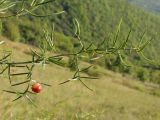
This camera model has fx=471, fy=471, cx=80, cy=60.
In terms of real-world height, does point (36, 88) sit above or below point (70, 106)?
above

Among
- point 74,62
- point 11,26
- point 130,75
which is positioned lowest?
point 130,75

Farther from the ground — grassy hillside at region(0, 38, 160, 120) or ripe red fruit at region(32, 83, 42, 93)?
ripe red fruit at region(32, 83, 42, 93)

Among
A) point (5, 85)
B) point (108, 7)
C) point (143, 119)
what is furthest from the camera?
point (108, 7)

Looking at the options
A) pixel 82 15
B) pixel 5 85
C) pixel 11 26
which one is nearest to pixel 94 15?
pixel 82 15

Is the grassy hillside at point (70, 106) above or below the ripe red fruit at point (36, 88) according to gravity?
below

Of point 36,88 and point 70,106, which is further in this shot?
point 70,106

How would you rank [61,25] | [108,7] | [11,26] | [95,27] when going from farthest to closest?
[108,7] < [95,27] < [61,25] < [11,26]

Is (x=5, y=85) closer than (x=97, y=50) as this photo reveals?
No

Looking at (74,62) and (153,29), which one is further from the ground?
(74,62)

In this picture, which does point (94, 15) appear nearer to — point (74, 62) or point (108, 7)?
point (108, 7)

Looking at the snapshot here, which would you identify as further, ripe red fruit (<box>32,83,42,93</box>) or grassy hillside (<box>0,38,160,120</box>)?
grassy hillside (<box>0,38,160,120</box>)

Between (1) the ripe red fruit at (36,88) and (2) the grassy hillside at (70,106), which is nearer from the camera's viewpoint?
(1) the ripe red fruit at (36,88)

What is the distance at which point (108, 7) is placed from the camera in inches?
3556

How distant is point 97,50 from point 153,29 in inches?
3702
